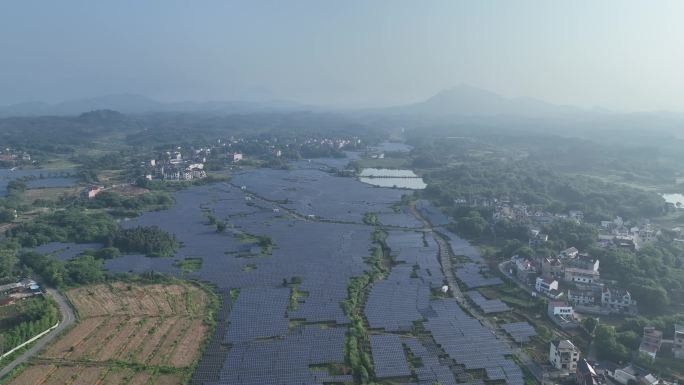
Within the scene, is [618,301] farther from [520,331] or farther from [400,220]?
[400,220]

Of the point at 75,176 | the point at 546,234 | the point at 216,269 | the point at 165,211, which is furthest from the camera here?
the point at 75,176

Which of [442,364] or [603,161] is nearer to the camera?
[442,364]

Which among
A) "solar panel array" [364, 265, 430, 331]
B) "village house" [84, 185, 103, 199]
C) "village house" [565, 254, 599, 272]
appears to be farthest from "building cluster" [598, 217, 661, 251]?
"village house" [84, 185, 103, 199]

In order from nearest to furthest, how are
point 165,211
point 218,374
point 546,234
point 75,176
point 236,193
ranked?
point 218,374
point 546,234
point 165,211
point 236,193
point 75,176

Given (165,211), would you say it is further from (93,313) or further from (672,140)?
(672,140)

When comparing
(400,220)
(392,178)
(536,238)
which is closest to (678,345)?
(536,238)

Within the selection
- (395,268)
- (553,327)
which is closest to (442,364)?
(553,327)
